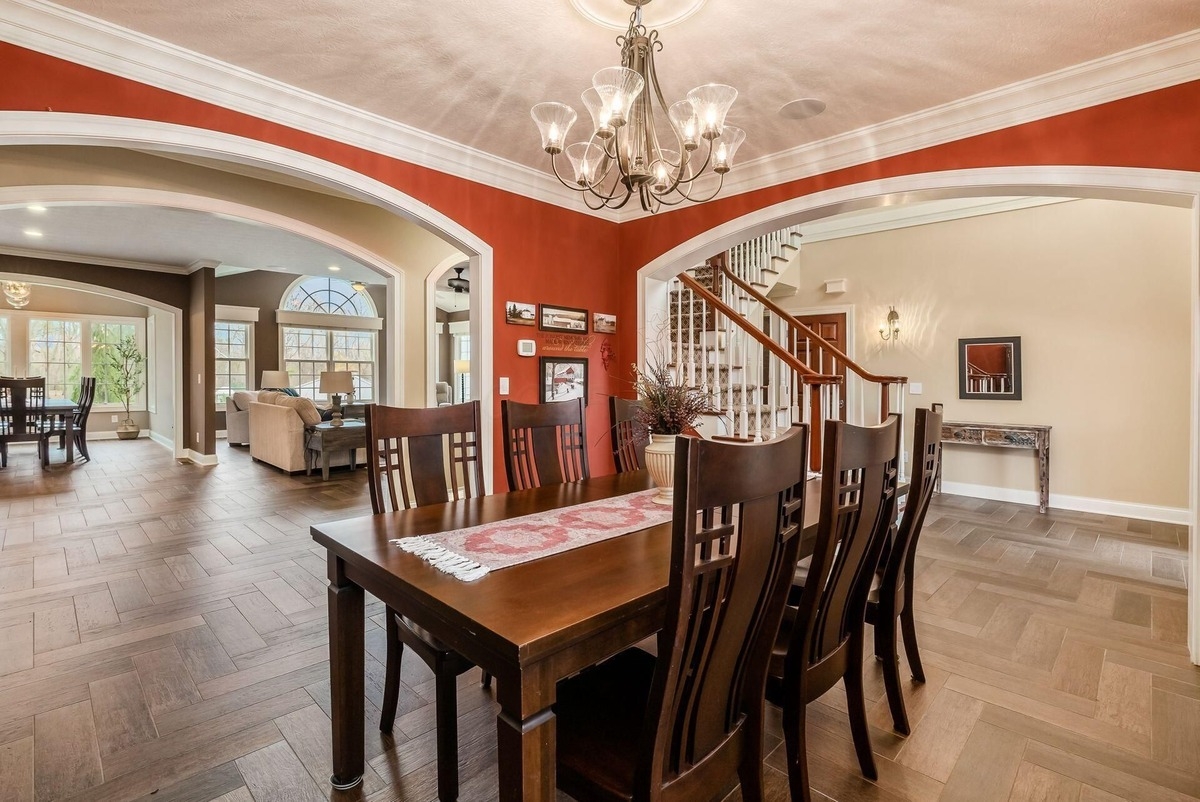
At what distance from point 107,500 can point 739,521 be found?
21.2 feet

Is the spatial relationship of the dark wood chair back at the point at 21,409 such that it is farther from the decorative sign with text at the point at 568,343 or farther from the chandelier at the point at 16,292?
the decorative sign with text at the point at 568,343

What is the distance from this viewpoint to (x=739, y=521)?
3.40 feet

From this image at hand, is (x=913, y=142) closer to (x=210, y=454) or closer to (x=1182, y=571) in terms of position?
(x=1182, y=571)

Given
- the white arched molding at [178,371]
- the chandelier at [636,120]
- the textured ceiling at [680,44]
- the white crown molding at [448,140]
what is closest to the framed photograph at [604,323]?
the white crown molding at [448,140]

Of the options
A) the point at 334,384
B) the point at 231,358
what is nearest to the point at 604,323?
the point at 334,384

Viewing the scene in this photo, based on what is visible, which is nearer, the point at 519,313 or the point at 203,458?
the point at 519,313

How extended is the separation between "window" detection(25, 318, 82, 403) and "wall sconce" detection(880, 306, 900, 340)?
1283 centimetres

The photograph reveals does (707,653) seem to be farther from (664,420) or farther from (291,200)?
(291,200)

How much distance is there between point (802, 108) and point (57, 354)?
1235 cm

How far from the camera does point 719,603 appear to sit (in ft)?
3.37

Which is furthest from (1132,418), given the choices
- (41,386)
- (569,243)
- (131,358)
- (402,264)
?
(131,358)

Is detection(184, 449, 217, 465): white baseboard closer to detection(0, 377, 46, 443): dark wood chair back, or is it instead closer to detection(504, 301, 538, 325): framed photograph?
detection(0, 377, 46, 443): dark wood chair back

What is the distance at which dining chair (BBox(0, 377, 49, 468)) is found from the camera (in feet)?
22.2

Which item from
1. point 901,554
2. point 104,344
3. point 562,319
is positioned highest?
point 104,344
